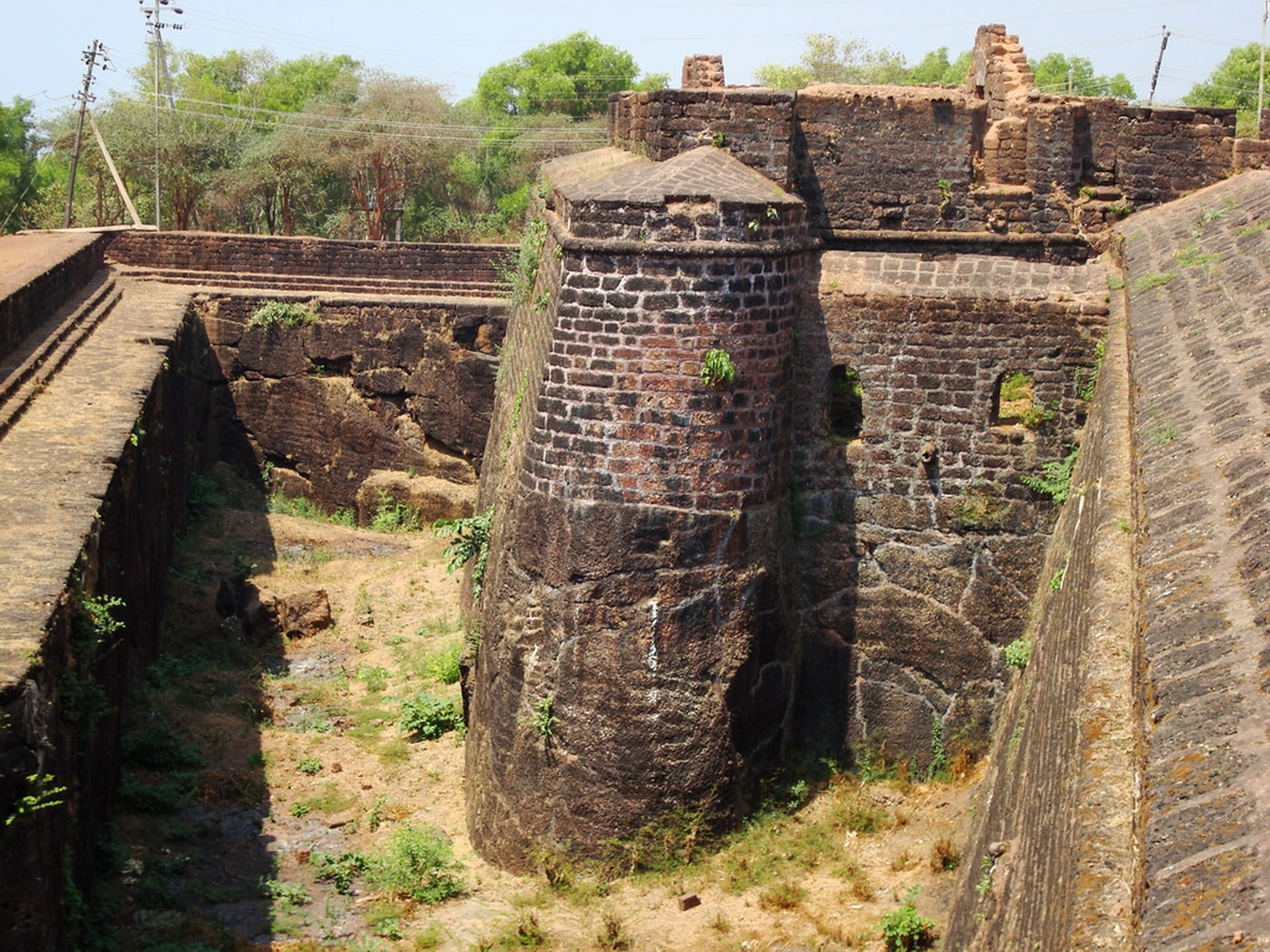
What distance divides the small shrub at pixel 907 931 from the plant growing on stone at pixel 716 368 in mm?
3168

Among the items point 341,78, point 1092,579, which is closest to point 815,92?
point 1092,579

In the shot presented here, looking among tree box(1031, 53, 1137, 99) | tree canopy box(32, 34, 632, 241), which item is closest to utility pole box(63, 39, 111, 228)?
tree canopy box(32, 34, 632, 241)

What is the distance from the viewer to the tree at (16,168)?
129ft

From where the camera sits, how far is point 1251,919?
2441mm

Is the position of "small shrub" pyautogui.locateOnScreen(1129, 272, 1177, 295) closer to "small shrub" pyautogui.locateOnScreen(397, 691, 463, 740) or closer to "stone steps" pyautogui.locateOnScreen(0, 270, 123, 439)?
"small shrub" pyautogui.locateOnScreen(397, 691, 463, 740)

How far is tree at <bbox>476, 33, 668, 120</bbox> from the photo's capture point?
51062 millimetres

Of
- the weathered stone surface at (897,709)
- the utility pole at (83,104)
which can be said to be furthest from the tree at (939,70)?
the weathered stone surface at (897,709)

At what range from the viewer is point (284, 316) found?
17.8 meters

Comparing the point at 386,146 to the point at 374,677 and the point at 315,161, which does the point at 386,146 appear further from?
the point at 374,677

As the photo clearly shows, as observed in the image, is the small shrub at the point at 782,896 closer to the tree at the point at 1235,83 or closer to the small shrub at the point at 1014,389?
the small shrub at the point at 1014,389

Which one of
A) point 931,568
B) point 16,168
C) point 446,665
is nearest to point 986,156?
point 931,568

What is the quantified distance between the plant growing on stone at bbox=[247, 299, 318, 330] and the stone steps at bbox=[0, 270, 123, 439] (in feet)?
5.67

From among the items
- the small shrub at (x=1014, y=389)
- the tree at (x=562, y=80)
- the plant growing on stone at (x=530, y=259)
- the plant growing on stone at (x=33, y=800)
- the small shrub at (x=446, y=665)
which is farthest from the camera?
the tree at (x=562, y=80)

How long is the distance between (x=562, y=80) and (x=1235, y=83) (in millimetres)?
23512
